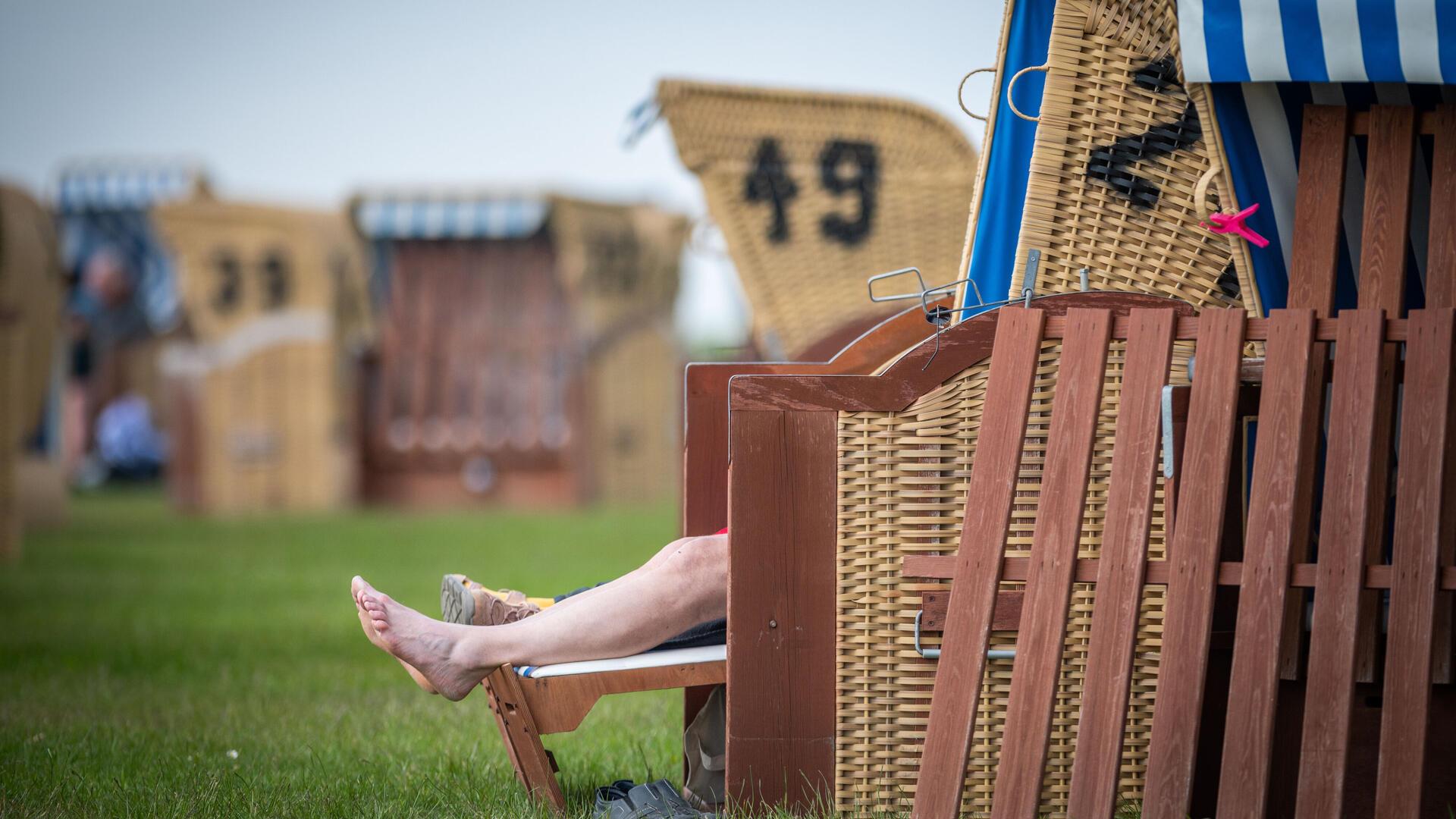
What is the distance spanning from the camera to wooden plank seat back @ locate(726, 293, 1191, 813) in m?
2.42

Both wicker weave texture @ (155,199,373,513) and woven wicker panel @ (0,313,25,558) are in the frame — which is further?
wicker weave texture @ (155,199,373,513)

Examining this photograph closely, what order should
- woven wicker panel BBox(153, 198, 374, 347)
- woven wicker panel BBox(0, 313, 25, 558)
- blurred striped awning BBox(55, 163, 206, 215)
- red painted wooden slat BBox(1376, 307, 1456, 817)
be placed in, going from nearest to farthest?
red painted wooden slat BBox(1376, 307, 1456, 817), woven wicker panel BBox(0, 313, 25, 558), woven wicker panel BBox(153, 198, 374, 347), blurred striped awning BBox(55, 163, 206, 215)

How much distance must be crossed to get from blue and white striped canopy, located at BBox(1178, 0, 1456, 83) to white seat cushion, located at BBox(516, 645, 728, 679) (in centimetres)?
133

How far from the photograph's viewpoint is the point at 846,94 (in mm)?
6090

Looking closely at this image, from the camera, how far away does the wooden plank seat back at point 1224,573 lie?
2104mm

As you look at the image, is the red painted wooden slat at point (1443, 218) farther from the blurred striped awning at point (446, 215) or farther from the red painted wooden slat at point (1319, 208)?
the blurred striped awning at point (446, 215)

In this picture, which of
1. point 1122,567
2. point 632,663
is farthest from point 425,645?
point 1122,567

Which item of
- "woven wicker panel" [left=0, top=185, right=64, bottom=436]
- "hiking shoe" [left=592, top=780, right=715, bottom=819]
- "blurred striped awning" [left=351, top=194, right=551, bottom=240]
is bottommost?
"hiking shoe" [left=592, top=780, right=715, bottom=819]

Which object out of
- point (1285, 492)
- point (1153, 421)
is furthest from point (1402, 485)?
point (1153, 421)

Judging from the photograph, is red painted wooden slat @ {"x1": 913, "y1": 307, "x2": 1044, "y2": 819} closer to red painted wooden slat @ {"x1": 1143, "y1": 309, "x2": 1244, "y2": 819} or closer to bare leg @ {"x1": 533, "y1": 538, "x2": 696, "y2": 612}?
red painted wooden slat @ {"x1": 1143, "y1": 309, "x2": 1244, "y2": 819}

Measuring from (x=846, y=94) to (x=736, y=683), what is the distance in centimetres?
412

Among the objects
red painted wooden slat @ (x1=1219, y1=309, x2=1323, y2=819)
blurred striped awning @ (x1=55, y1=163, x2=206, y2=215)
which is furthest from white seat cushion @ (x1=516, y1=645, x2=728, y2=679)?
blurred striped awning @ (x1=55, y1=163, x2=206, y2=215)

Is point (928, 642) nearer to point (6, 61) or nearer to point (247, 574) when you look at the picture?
point (247, 574)

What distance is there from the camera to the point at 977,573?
7.53 ft
